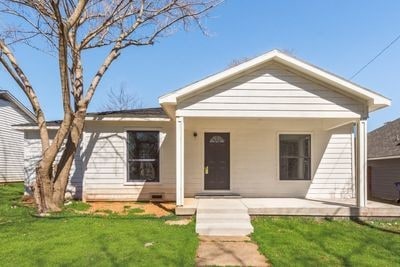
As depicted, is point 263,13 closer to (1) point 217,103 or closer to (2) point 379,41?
(2) point 379,41

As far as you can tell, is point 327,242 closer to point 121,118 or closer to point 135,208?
point 135,208

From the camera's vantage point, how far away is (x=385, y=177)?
18375 millimetres

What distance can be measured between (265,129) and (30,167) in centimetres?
799

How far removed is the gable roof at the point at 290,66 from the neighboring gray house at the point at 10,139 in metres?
15.6

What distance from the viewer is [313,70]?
9430mm

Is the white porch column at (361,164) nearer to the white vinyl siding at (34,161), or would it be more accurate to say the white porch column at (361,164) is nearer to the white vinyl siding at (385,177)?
the white vinyl siding at (385,177)

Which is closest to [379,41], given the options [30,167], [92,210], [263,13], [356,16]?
[356,16]

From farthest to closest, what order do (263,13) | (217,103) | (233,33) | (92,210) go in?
(233,33)
(263,13)
(92,210)
(217,103)

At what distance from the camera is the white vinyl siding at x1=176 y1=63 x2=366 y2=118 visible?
958cm

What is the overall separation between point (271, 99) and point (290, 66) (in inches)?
37.3

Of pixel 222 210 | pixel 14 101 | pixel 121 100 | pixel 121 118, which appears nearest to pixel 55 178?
pixel 121 118

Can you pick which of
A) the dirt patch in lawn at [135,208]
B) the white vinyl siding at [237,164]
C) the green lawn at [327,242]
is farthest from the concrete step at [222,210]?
the white vinyl siding at [237,164]

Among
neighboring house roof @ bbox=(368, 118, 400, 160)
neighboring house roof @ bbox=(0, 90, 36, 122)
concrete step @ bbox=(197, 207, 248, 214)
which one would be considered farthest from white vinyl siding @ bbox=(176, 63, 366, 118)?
neighboring house roof @ bbox=(0, 90, 36, 122)

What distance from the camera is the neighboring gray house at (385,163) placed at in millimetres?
17197
